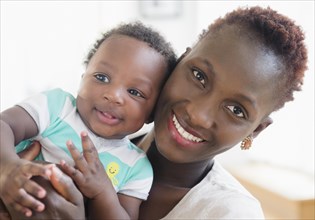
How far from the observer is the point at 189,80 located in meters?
1.28

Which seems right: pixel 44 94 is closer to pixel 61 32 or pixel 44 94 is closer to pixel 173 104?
pixel 173 104

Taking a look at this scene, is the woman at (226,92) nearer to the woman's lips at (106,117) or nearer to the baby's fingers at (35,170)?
the woman's lips at (106,117)

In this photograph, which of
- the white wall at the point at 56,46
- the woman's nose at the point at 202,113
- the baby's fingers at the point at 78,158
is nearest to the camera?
the baby's fingers at the point at 78,158

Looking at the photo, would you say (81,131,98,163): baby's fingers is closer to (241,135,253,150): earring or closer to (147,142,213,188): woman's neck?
(147,142,213,188): woman's neck

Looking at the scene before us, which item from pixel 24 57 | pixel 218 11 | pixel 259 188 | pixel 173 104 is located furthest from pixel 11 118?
pixel 218 11

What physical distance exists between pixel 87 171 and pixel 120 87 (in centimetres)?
29

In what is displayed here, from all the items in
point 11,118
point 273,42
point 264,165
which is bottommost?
point 264,165

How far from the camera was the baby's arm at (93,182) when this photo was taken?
3.44 ft

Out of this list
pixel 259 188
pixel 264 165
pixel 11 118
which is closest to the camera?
pixel 11 118

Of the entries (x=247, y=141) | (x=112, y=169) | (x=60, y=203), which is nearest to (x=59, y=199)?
(x=60, y=203)

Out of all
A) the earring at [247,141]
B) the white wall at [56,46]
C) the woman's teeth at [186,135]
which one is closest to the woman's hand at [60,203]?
the woman's teeth at [186,135]

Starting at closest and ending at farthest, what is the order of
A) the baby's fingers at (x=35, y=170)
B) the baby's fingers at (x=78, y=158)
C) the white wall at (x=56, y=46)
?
the baby's fingers at (x=35, y=170) < the baby's fingers at (x=78, y=158) < the white wall at (x=56, y=46)

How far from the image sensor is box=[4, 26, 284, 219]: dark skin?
1.22m

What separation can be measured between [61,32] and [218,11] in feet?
3.69
